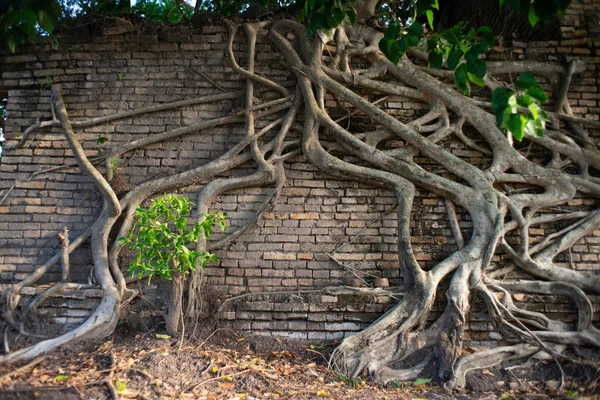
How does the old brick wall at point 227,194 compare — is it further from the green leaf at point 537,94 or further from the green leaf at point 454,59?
the green leaf at point 537,94

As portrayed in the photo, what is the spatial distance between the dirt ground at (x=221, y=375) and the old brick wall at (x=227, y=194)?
26 cm

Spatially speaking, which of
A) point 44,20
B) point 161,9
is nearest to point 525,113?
point 44,20

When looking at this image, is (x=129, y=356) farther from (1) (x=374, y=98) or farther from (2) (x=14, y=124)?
(1) (x=374, y=98)

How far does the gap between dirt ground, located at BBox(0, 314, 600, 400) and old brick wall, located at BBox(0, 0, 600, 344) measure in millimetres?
257

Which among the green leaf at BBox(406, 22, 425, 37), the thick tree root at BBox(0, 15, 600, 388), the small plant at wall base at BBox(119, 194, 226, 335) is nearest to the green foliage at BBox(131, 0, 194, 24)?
the thick tree root at BBox(0, 15, 600, 388)

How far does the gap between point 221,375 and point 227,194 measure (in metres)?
1.55

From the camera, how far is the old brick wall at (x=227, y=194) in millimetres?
3707

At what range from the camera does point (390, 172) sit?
402 cm

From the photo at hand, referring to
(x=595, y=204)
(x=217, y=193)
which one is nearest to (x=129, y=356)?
(x=217, y=193)

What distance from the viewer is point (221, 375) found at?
3076 millimetres

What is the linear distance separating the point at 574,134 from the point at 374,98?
1840 mm

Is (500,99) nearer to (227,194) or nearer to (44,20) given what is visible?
(227,194)

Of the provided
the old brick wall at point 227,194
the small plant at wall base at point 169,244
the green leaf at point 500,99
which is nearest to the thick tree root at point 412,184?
the old brick wall at point 227,194

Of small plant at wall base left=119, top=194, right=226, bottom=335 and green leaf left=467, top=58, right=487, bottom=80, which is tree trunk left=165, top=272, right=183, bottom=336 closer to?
small plant at wall base left=119, top=194, right=226, bottom=335
